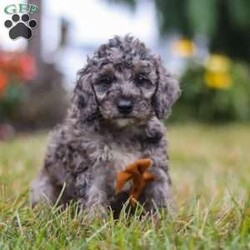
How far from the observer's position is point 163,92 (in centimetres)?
541

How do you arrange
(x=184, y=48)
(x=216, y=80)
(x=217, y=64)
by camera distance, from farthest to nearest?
(x=184, y=48) < (x=217, y=64) < (x=216, y=80)

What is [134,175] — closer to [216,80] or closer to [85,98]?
[85,98]

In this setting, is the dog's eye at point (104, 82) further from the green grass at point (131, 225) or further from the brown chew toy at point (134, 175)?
the green grass at point (131, 225)

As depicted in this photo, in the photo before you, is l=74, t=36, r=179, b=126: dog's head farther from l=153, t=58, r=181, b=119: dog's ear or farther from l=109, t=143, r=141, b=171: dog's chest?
l=109, t=143, r=141, b=171: dog's chest

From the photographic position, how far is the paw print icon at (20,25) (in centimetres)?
568

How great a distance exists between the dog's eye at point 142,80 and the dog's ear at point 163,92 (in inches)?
4.0

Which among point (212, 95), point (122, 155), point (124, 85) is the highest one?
point (124, 85)

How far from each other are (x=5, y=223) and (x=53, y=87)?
8.54 m

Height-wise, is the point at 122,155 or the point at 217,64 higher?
the point at 217,64

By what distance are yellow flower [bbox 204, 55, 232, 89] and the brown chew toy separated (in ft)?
26.5

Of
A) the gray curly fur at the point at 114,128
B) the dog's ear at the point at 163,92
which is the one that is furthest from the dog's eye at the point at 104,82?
the dog's ear at the point at 163,92

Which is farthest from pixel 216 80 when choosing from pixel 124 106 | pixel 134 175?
pixel 124 106

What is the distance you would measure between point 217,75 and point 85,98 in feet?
26.8

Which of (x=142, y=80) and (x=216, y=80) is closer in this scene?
(x=142, y=80)
